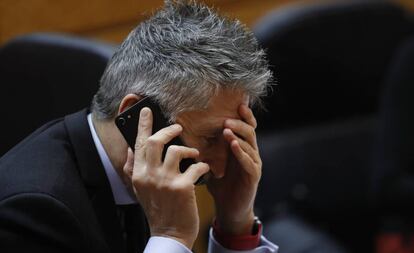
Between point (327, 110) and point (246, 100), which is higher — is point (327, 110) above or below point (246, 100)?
below

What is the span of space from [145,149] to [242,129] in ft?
0.61

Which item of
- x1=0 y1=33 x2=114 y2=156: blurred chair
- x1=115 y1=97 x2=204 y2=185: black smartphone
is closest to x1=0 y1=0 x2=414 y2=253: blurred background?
x1=0 y1=33 x2=114 y2=156: blurred chair

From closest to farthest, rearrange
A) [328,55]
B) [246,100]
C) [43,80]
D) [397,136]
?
[246,100]
[43,80]
[397,136]
[328,55]

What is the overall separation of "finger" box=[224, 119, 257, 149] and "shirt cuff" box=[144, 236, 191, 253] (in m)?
0.20

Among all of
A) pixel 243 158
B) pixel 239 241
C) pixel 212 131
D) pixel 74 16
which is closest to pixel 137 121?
pixel 212 131

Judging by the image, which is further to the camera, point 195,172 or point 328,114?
point 328,114

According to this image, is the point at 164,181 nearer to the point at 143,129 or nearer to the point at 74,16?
the point at 143,129

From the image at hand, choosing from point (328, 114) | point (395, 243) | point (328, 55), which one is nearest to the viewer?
point (395, 243)

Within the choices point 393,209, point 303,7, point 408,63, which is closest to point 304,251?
point 393,209

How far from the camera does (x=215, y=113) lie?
1319 mm

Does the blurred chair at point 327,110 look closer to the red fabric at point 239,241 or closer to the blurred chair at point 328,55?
the blurred chair at point 328,55

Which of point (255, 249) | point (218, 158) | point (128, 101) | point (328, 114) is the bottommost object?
point (328, 114)

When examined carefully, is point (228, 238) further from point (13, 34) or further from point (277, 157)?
point (13, 34)

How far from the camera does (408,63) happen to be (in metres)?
2.46
